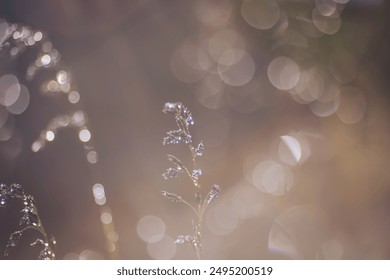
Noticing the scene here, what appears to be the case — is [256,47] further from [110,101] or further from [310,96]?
[110,101]

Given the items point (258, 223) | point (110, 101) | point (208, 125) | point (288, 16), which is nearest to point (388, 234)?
point (258, 223)

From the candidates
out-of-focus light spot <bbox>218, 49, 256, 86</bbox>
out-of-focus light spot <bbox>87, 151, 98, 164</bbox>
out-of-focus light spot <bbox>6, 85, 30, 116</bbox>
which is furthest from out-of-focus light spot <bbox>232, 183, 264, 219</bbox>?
out-of-focus light spot <bbox>6, 85, 30, 116</bbox>

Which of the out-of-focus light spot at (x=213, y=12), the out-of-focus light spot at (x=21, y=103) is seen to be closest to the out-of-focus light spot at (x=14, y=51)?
the out-of-focus light spot at (x=21, y=103)

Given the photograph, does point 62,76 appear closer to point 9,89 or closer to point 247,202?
point 9,89

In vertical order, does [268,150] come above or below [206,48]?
below

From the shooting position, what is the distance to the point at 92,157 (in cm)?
127

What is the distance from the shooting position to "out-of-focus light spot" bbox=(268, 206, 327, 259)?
1197 millimetres

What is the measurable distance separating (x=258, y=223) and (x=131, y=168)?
0.44 meters

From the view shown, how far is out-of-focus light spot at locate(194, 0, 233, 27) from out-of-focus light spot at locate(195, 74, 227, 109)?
0.63ft

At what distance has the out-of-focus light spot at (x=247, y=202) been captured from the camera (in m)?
1.21

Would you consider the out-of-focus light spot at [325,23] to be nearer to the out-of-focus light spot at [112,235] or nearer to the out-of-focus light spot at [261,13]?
the out-of-focus light spot at [261,13]

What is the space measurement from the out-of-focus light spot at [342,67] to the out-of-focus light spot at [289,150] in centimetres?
26

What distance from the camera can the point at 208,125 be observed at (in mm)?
1262

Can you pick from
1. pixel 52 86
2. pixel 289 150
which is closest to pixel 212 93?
pixel 289 150
